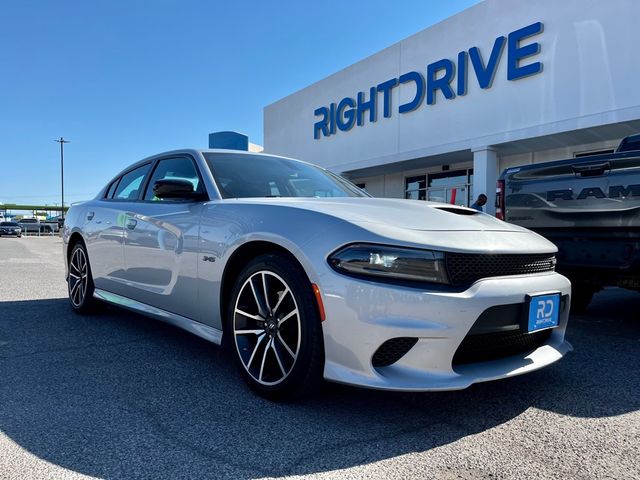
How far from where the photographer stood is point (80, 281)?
4.63m

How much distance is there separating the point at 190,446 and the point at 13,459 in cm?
68

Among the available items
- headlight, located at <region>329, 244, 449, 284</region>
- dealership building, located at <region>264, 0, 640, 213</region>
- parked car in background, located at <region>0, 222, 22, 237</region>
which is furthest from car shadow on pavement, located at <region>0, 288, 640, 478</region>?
parked car in background, located at <region>0, 222, 22, 237</region>

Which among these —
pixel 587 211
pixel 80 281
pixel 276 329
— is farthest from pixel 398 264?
pixel 80 281

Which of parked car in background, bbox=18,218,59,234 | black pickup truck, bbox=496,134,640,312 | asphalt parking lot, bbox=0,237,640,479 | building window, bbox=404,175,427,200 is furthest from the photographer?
parked car in background, bbox=18,218,59,234

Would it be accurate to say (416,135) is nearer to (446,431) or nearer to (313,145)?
(313,145)

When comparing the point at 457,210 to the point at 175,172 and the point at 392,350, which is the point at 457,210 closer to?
the point at 392,350

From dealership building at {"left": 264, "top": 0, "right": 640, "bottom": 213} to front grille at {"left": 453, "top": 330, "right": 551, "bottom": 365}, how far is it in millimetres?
9364

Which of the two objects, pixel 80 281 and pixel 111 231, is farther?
pixel 80 281

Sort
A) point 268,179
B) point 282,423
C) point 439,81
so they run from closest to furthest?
1. point 282,423
2. point 268,179
3. point 439,81

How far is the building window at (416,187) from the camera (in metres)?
16.9

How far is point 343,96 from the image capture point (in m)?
17.5

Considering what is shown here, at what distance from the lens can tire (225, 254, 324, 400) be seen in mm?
2260

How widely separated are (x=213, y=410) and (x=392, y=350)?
958 mm

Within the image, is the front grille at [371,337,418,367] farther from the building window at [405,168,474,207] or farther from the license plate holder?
the building window at [405,168,474,207]
